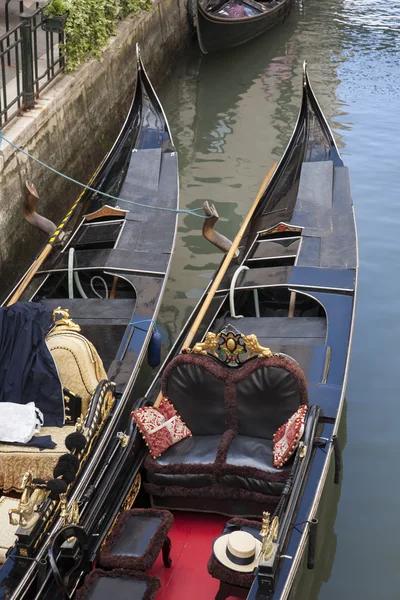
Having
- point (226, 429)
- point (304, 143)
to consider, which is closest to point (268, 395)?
point (226, 429)

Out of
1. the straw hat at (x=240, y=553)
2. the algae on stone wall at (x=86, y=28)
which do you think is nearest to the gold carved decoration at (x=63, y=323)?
the straw hat at (x=240, y=553)

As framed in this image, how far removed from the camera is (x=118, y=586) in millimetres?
2605

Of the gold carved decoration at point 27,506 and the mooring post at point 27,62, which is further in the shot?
the mooring post at point 27,62

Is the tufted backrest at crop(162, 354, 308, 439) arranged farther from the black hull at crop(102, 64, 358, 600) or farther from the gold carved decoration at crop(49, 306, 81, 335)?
the gold carved decoration at crop(49, 306, 81, 335)

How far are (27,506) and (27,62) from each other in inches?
135

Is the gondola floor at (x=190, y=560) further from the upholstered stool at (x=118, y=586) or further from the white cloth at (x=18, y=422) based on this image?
the white cloth at (x=18, y=422)

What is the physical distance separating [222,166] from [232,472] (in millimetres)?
4278

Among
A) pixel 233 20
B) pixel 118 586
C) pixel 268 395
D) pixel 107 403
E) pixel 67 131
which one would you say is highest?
pixel 233 20

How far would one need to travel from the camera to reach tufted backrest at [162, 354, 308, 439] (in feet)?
10.1

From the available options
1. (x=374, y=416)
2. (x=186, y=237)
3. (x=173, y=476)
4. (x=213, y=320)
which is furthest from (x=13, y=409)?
(x=186, y=237)

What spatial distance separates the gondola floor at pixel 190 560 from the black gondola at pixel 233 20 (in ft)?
22.5

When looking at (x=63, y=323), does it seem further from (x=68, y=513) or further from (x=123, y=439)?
(x=68, y=513)

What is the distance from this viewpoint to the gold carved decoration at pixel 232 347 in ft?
10.1

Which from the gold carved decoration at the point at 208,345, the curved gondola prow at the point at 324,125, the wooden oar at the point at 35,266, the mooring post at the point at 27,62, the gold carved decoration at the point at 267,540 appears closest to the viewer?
the gold carved decoration at the point at 267,540
